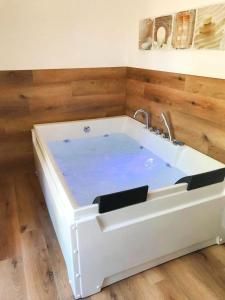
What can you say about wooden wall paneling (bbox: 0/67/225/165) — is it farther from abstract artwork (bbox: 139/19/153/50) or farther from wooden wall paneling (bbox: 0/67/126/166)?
abstract artwork (bbox: 139/19/153/50)

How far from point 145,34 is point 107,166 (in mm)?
1486

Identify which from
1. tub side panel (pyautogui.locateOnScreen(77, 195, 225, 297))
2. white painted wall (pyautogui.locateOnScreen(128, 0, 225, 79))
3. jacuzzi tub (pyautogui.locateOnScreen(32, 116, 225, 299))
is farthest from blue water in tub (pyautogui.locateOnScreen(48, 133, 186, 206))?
white painted wall (pyautogui.locateOnScreen(128, 0, 225, 79))

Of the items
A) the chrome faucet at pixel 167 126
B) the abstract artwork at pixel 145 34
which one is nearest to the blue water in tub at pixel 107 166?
the chrome faucet at pixel 167 126

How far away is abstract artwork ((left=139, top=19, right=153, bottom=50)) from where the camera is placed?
2.58 metres

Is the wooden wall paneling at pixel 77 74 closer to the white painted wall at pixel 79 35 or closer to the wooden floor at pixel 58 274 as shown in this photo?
the white painted wall at pixel 79 35

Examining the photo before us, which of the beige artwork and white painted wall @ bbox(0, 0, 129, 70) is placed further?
white painted wall @ bbox(0, 0, 129, 70)

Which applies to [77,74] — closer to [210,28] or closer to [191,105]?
[191,105]

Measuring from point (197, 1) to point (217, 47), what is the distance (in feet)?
1.46

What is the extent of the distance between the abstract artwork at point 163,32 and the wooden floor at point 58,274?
6.16 feet

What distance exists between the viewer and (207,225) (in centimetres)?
179

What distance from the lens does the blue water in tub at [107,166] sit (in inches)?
84.7

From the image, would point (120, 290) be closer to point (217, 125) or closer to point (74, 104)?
point (217, 125)

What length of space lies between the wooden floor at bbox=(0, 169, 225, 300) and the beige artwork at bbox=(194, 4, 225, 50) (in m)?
1.56

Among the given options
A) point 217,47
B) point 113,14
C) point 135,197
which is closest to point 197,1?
point 217,47
